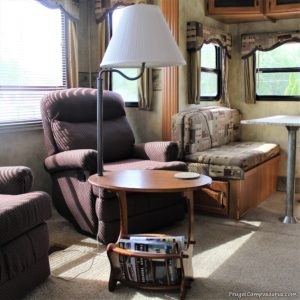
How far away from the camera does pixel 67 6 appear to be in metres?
3.77

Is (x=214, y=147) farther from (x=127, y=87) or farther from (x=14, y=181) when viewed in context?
(x=14, y=181)

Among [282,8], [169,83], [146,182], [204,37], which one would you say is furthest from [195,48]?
[146,182]

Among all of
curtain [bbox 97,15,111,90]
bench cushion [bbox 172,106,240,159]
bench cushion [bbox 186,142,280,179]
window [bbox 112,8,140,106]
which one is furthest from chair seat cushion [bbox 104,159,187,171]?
curtain [bbox 97,15,111,90]

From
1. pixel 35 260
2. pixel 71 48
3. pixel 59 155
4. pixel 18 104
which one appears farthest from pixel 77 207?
pixel 71 48

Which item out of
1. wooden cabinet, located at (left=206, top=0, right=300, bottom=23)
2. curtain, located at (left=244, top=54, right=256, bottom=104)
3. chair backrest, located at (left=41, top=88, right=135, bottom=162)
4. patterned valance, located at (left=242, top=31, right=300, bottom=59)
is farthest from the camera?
curtain, located at (left=244, top=54, right=256, bottom=104)

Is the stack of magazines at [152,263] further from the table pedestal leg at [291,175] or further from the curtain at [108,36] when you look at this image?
the curtain at [108,36]

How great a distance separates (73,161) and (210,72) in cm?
226

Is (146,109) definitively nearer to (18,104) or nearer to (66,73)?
(66,73)

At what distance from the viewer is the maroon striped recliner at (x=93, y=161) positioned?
285 centimetres

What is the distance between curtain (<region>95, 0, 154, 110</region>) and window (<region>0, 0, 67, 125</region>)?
384 mm

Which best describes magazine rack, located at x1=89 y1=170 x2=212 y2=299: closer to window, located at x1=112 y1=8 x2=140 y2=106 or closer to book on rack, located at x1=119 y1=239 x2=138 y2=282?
book on rack, located at x1=119 y1=239 x2=138 y2=282

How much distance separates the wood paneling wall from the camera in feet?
12.4

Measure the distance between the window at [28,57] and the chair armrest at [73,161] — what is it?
564 millimetres

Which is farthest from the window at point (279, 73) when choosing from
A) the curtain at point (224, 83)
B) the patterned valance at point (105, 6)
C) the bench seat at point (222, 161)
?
the patterned valance at point (105, 6)
